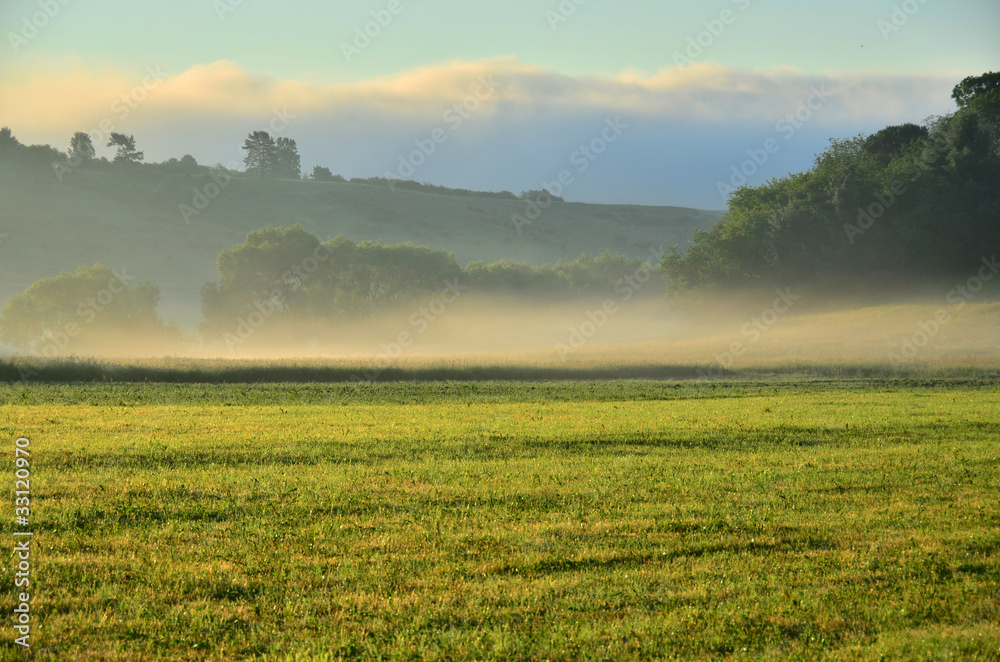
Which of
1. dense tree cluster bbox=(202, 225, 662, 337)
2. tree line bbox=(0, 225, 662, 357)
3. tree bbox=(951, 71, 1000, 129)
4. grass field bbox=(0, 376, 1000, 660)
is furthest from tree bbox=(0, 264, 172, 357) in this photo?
tree bbox=(951, 71, 1000, 129)

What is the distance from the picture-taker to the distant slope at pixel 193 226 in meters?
146

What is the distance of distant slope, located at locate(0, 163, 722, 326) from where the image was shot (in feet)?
479

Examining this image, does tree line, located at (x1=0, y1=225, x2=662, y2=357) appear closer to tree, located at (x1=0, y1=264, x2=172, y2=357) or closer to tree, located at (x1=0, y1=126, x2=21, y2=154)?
tree, located at (x1=0, y1=264, x2=172, y2=357)

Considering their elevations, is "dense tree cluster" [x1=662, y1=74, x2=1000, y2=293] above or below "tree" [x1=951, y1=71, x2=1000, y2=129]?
below

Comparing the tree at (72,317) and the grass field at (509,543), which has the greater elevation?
the tree at (72,317)

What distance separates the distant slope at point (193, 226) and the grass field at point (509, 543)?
11838 centimetres

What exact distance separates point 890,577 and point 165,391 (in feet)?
121

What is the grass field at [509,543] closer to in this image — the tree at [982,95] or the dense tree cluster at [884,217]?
the dense tree cluster at [884,217]

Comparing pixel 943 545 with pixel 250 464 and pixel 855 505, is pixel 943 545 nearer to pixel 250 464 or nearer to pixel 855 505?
pixel 855 505

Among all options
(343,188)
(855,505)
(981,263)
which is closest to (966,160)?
(981,263)

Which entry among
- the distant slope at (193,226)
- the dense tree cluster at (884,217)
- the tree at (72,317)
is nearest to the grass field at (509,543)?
the dense tree cluster at (884,217)

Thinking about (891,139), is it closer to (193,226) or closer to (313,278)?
(313,278)

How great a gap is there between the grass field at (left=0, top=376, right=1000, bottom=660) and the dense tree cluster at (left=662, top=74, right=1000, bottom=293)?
74.1 m

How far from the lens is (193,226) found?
16912 cm
